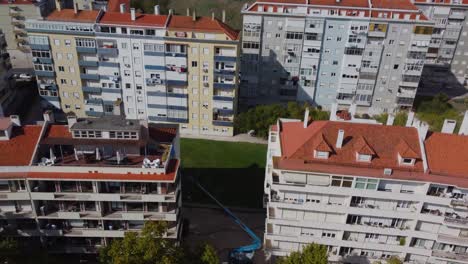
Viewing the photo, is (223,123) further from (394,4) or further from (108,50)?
(394,4)

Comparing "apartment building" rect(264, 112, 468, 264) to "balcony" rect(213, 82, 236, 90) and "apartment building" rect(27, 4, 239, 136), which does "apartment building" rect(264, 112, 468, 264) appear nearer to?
"balcony" rect(213, 82, 236, 90)

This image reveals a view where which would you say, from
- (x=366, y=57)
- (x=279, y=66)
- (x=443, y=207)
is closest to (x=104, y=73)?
(x=279, y=66)

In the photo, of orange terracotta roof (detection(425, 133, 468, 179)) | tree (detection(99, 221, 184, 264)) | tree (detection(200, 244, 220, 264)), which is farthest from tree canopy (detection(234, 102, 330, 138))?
tree (detection(99, 221, 184, 264))

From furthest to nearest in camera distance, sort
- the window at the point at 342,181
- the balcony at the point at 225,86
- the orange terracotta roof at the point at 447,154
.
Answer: the balcony at the point at 225,86, the window at the point at 342,181, the orange terracotta roof at the point at 447,154

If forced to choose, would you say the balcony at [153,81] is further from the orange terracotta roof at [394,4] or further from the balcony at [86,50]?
the orange terracotta roof at [394,4]

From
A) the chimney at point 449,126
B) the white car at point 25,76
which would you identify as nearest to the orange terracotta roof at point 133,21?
the white car at point 25,76

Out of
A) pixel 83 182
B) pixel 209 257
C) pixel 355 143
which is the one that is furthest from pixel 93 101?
pixel 355 143

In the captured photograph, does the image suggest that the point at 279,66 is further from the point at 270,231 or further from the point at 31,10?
the point at 31,10
